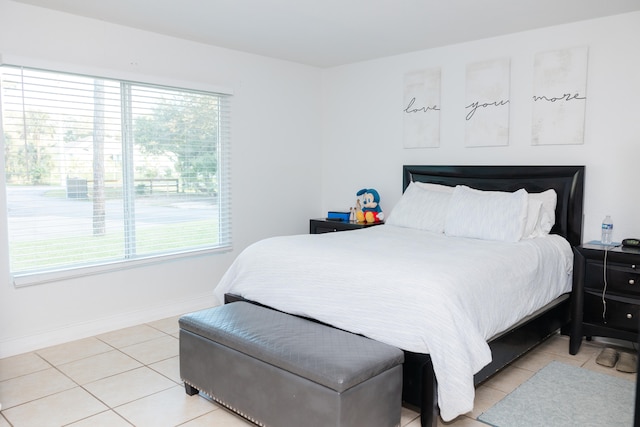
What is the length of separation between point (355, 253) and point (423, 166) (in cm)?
186

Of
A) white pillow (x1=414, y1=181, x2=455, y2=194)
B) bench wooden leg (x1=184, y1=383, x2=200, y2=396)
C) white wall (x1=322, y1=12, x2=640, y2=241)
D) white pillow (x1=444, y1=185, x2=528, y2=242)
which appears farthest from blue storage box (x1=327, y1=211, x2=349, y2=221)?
bench wooden leg (x1=184, y1=383, x2=200, y2=396)

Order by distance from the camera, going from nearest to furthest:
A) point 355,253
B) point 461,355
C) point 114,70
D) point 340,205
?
1. point 461,355
2. point 355,253
3. point 114,70
4. point 340,205

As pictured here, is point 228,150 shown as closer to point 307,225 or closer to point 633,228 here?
point 307,225

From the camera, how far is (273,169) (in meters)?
4.86

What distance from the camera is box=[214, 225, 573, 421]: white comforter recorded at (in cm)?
218

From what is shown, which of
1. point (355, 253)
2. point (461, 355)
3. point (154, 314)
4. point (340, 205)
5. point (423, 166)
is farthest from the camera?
point (340, 205)

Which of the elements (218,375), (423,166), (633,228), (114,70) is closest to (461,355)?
(218,375)

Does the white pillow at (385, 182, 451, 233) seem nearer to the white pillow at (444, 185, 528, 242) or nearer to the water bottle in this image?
the white pillow at (444, 185, 528, 242)

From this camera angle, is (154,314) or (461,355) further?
(154,314)

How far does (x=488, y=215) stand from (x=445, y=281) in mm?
1303

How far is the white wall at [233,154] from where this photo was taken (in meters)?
3.29

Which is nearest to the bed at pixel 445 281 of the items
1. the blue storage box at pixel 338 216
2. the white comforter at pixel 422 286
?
the white comforter at pixel 422 286

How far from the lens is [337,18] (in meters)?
3.48

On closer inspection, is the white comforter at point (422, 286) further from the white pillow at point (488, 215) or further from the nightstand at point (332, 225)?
the nightstand at point (332, 225)
